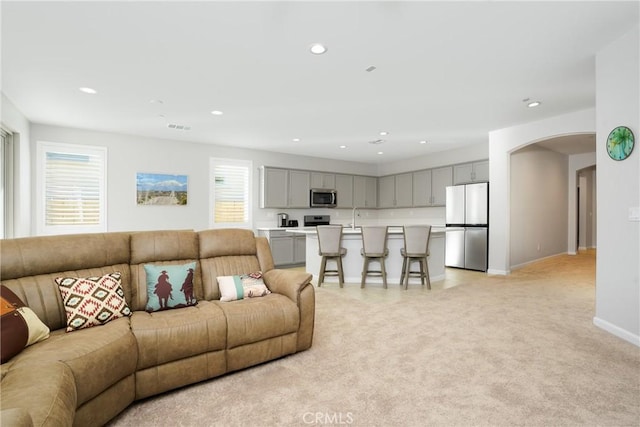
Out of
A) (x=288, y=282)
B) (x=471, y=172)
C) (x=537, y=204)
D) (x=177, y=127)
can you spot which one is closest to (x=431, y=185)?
(x=471, y=172)

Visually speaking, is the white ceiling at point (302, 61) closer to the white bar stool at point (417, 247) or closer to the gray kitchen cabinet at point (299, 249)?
the white bar stool at point (417, 247)

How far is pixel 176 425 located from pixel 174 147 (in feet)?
17.3

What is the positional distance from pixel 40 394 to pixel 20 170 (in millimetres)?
4559

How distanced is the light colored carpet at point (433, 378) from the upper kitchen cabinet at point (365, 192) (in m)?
4.86

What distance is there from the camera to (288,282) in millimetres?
2611

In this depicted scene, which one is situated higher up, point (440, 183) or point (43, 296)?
point (440, 183)

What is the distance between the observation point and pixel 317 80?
3420mm

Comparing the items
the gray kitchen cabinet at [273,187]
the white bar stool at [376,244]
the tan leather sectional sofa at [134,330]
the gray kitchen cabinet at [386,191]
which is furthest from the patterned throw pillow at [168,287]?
the gray kitchen cabinet at [386,191]

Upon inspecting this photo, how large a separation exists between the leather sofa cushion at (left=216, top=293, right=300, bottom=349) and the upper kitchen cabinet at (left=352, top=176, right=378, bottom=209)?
594 cm

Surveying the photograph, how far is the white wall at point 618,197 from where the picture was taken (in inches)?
103

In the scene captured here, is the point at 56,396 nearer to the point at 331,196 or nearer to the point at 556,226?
the point at 331,196

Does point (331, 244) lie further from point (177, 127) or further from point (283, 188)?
point (177, 127)

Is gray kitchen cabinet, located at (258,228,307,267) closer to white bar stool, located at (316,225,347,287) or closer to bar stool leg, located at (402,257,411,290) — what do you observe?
white bar stool, located at (316,225,347,287)

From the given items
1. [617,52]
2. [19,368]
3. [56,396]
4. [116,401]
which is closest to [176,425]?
[116,401]
